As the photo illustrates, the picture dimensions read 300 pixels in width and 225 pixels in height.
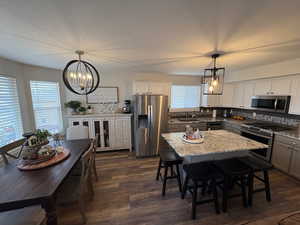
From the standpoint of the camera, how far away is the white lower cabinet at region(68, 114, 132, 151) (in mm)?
3521

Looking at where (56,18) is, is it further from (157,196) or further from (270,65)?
(270,65)

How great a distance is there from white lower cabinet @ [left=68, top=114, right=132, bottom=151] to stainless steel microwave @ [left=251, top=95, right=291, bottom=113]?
11.2ft

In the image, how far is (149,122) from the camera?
3.33 m

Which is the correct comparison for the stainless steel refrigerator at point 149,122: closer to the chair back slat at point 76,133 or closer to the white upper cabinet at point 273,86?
the chair back slat at point 76,133

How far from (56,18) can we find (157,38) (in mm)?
1058

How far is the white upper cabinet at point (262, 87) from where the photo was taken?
305 centimetres

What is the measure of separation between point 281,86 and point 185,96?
91.6 inches

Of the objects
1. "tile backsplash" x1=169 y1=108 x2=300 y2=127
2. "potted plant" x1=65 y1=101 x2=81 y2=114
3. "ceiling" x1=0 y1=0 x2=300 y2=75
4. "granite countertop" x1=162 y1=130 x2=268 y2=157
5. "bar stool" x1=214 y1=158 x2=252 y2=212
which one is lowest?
"bar stool" x1=214 y1=158 x2=252 y2=212

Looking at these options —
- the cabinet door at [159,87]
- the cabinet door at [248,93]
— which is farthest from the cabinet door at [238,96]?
the cabinet door at [159,87]

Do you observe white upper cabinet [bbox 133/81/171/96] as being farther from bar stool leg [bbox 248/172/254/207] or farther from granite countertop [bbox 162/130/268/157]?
bar stool leg [bbox 248/172/254/207]

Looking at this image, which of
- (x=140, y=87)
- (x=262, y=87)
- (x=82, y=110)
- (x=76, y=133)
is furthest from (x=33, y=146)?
(x=262, y=87)

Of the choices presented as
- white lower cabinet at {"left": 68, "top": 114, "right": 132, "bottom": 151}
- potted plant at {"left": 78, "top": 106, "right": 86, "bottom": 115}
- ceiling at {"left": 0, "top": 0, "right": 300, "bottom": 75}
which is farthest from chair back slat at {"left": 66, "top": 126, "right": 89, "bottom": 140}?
ceiling at {"left": 0, "top": 0, "right": 300, "bottom": 75}

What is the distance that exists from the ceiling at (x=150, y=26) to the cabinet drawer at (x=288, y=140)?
1.57 meters

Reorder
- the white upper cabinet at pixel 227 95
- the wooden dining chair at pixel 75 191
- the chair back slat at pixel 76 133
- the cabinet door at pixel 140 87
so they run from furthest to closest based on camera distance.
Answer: the white upper cabinet at pixel 227 95
the cabinet door at pixel 140 87
the chair back slat at pixel 76 133
the wooden dining chair at pixel 75 191
